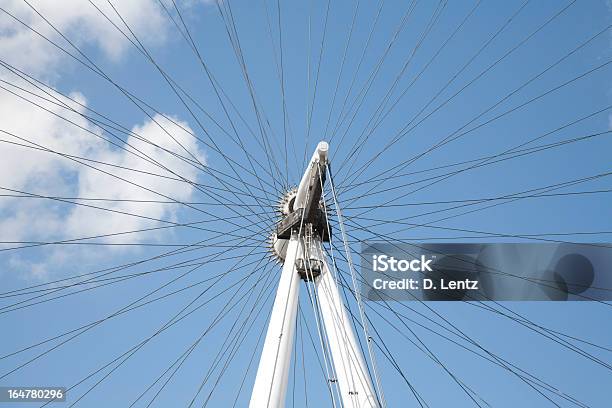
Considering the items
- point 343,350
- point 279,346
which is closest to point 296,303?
point 279,346

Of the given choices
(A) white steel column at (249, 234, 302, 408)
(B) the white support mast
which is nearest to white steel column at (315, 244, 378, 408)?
(B) the white support mast

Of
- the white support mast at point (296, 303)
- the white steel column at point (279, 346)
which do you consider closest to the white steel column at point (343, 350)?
the white support mast at point (296, 303)

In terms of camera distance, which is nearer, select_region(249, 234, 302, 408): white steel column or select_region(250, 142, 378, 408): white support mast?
select_region(249, 234, 302, 408): white steel column

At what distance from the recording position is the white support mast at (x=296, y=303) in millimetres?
13383

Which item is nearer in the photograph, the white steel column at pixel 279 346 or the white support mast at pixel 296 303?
the white steel column at pixel 279 346

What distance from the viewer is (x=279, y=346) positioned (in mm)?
13953

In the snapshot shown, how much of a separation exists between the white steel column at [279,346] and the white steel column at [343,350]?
614 mm

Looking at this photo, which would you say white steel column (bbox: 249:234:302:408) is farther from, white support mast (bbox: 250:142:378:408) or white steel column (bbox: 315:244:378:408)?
white steel column (bbox: 315:244:378:408)

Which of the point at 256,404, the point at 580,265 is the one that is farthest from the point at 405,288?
the point at 256,404

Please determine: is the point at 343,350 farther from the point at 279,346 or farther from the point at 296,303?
the point at 296,303

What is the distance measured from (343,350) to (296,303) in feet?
4.95

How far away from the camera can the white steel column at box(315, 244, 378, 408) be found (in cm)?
1343

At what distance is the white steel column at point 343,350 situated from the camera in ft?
44.1

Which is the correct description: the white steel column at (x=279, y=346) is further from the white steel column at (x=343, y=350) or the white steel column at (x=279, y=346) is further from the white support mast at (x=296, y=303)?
the white steel column at (x=343, y=350)
